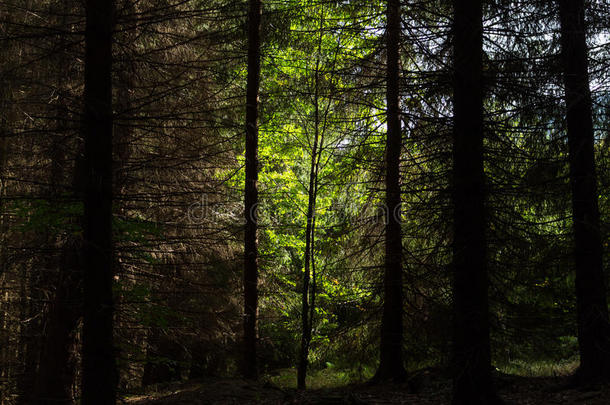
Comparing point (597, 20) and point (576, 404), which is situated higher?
point (597, 20)

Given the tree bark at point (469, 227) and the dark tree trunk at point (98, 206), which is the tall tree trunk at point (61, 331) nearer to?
the dark tree trunk at point (98, 206)

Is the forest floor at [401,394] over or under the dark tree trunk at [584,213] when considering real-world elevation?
under

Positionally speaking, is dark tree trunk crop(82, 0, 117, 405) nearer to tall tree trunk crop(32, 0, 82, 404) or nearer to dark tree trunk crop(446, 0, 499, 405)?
tall tree trunk crop(32, 0, 82, 404)

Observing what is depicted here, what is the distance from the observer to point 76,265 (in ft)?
30.5

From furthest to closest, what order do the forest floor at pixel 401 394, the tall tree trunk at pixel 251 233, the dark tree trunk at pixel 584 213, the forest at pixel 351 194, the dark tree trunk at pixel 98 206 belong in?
the tall tree trunk at pixel 251 233
the dark tree trunk at pixel 584 213
the forest floor at pixel 401 394
the forest at pixel 351 194
the dark tree trunk at pixel 98 206

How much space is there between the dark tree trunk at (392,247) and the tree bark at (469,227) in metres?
3.10

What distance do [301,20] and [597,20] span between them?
21.1 feet

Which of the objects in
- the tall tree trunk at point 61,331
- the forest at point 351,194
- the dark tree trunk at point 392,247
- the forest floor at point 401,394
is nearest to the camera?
the forest at point 351,194

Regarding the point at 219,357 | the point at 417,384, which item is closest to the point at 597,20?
the point at 417,384

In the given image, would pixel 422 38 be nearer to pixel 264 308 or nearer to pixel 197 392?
pixel 197 392

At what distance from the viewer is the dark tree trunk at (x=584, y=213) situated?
23.7 ft

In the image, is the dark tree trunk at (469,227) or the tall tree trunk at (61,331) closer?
the dark tree trunk at (469,227)

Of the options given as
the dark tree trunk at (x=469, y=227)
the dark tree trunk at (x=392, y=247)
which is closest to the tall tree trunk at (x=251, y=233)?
the dark tree trunk at (x=392, y=247)

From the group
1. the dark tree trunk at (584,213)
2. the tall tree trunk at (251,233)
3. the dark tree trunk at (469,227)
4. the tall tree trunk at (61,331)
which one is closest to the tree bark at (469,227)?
the dark tree trunk at (469,227)
